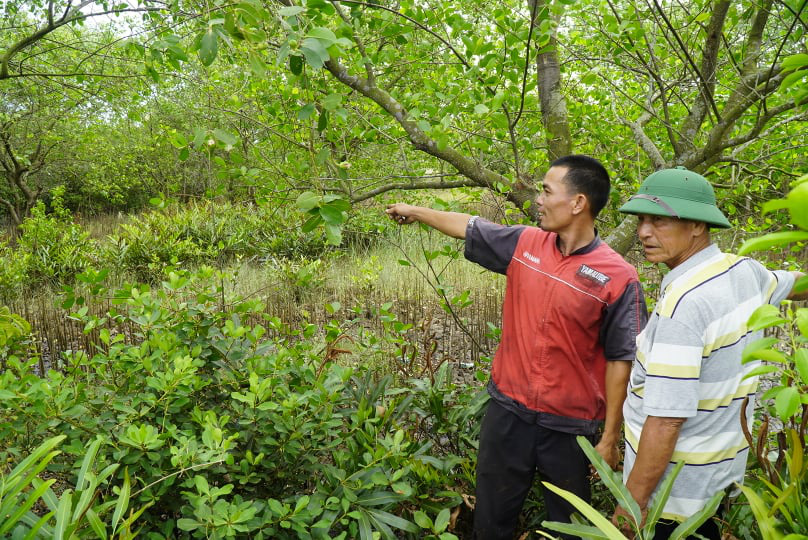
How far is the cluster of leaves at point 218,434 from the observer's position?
1.55 m

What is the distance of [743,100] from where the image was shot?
2684 millimetres

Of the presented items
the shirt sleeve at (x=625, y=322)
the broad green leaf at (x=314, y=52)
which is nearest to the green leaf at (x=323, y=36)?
the broad green leaf at (x=314, y=52)

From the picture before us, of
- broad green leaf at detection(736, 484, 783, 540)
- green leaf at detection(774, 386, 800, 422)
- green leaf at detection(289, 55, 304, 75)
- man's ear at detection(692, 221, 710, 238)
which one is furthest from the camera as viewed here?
man's ear at detection(692, 221, 710, 238)

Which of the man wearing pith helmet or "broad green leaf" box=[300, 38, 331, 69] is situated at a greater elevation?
"broad green leaf" box=[300, 38, 331, 69]

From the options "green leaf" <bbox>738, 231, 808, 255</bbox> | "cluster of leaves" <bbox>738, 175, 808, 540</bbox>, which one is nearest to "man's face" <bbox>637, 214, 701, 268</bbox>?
"cluster of leaves" <bbox>738, 175, 808, 540</bbox>

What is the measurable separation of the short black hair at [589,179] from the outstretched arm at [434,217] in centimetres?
48

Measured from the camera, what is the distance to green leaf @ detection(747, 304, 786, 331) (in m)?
0.66

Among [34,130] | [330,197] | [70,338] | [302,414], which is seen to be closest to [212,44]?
[330,197]

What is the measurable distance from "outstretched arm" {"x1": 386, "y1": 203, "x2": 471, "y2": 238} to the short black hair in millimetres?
483

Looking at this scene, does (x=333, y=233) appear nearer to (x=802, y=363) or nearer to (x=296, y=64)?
(x=296, y=64)

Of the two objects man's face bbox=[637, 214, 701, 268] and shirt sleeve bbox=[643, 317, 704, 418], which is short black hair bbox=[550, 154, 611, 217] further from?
shirt sleeve bbox=[643, 317, 704, 418]

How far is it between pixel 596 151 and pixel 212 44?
3.46 meters

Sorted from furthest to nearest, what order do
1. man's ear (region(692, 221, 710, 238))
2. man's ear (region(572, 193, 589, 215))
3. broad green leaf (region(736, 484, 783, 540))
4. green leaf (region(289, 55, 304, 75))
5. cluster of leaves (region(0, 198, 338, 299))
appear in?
cluster of leaves (region(0, 198, 338, 299)) < man's ear (region(572, 193, 589, 215)) < man's ear (region(692, 221, 710, 238)) < green leaf (region(289, 55, 304, 75)) < broad green leaf (region(736, 484, 783, 540))

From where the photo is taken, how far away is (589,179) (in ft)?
6.72
